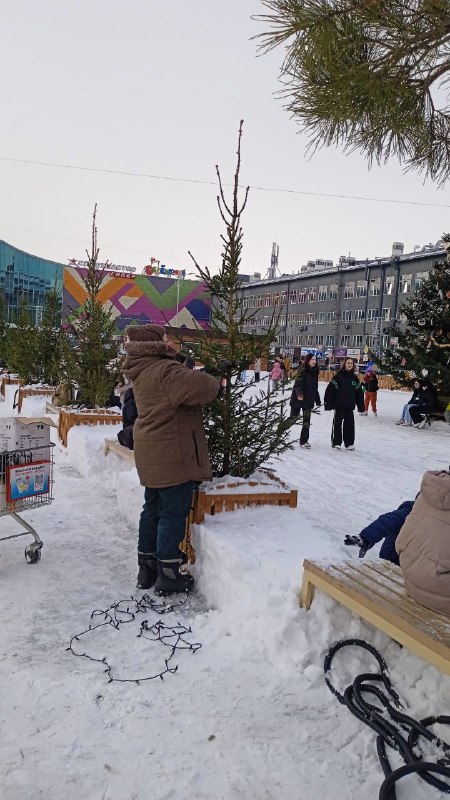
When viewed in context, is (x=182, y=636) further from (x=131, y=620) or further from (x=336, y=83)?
(x=336, y=83)

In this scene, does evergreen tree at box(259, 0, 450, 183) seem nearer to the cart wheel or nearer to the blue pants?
the blue pants

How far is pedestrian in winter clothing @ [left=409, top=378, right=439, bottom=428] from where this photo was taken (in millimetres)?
14961

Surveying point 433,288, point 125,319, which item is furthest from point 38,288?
point 433,288

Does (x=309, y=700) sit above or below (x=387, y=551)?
below

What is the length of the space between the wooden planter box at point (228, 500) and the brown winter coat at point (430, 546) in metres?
1.83

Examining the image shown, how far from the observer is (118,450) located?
677 centimetres

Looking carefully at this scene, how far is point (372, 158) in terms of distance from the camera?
377cm

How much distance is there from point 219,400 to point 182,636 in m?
1.92

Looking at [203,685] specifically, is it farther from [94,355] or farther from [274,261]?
[274,261]

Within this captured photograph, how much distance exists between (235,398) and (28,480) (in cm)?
182

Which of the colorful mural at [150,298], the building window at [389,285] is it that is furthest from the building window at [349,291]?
the colorful mural at [150,298]

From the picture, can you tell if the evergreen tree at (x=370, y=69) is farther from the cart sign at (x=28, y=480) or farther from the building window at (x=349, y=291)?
the building window at (x=349, y=291)

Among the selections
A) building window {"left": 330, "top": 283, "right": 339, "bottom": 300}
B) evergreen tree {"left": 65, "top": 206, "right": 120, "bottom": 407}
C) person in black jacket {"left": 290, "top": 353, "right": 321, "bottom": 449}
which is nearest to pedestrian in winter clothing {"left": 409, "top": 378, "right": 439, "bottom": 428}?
person in black jacket {"left": 290, "top": 353, "right": 321, "bottom": 449}

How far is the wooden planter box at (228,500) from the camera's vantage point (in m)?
4.28
